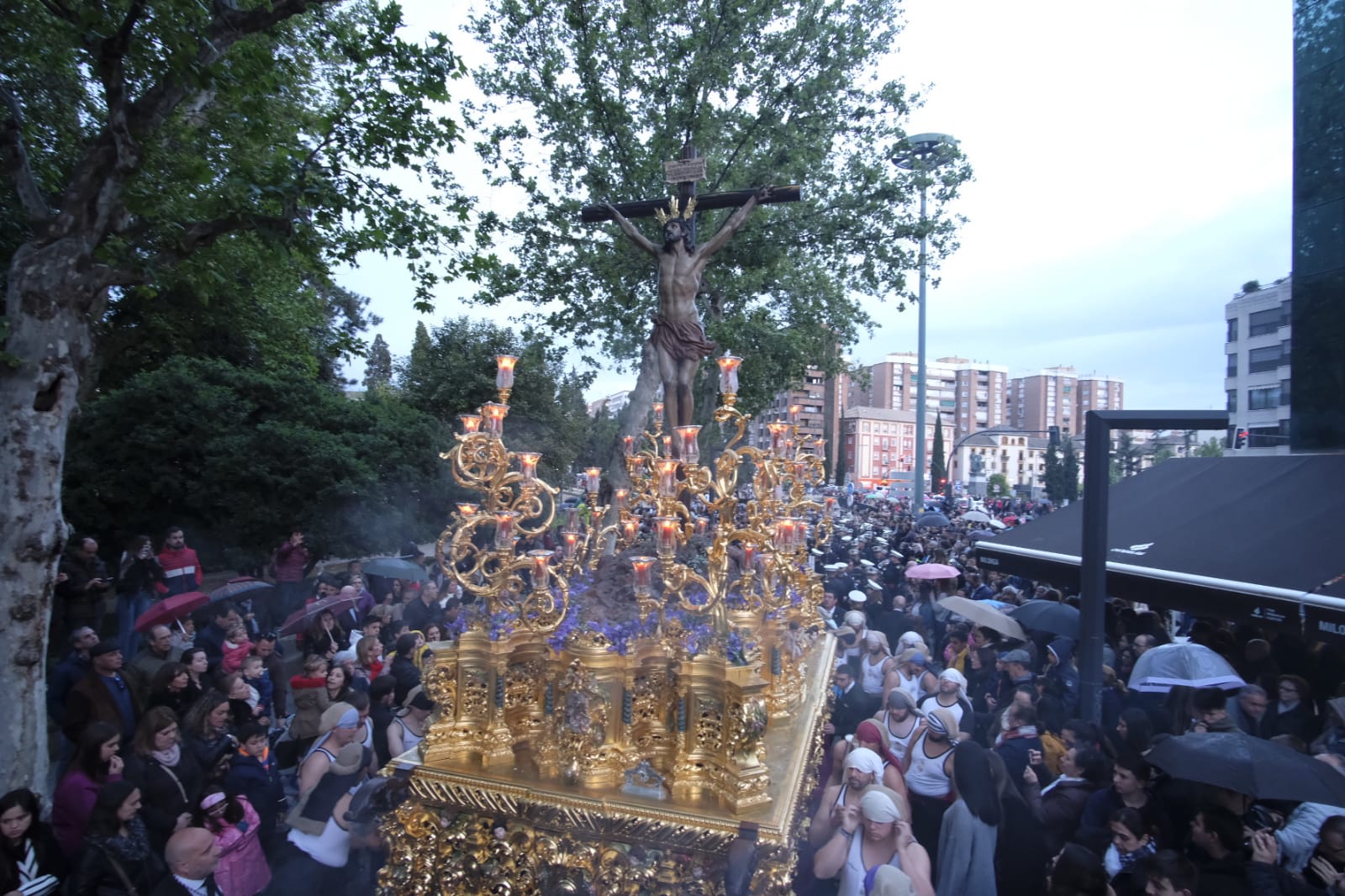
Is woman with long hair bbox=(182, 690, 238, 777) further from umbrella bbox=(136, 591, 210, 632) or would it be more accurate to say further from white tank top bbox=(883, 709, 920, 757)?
white tank top bbox=(883, 709, 920, 757)

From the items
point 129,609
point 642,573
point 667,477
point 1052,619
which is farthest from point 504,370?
point 129,609

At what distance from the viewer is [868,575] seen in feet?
46.8

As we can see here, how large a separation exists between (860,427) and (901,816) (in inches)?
3483

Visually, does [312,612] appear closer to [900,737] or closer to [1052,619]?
[900,737]

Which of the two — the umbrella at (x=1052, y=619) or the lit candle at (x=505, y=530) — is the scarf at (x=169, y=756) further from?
the umbrella at (x=1052, y=619)

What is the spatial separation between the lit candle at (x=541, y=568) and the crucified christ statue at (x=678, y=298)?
331 centimetres

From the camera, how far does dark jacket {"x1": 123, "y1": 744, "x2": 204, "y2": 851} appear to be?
4637 millimetres

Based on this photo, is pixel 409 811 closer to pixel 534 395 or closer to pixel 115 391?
pixel 115 391

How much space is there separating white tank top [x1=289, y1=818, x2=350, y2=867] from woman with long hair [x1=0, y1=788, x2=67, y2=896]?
1185mm

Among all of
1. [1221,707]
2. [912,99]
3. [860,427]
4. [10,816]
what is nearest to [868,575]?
[1221,707]

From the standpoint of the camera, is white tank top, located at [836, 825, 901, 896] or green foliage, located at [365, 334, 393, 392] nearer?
white tank top, located at [836, 825, 901, 896]

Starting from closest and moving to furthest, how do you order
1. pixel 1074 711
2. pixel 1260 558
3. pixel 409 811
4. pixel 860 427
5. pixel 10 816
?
1. pixel 10 816
2. pixel 409 811
3. pixel 1074 711
4. pixel 1260 558
5. pixel 860 427

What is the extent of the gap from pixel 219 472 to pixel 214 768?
11.6 metres

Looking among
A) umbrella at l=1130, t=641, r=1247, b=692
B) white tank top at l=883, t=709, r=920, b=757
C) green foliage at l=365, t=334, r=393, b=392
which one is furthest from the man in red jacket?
green foliage at l=365, t=334, r=393, b=392
